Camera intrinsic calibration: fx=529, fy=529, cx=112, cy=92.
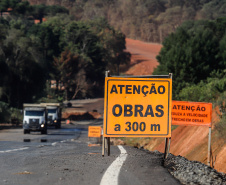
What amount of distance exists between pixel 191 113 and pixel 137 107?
19.7 feet

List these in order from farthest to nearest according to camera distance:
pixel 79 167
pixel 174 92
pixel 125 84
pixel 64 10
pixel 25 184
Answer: pixel 64 10 < pixel 174 92 < pixel 125 84 < pixel 79 167 < pixel 25 184

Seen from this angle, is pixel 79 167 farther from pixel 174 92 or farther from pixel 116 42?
pixel 116 42

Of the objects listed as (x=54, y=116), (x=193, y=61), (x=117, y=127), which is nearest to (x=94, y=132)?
(x=193, y=61)

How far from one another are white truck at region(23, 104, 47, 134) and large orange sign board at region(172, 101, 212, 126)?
2959 cm

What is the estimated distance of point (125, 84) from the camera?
1047 centimetres

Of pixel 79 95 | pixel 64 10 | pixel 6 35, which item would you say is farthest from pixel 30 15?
pixel 6 35

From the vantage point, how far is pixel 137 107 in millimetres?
10523

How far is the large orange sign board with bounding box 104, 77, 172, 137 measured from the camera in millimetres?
10469

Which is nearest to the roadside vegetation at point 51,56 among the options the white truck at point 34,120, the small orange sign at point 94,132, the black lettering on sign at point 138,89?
the white truck at point 34,120

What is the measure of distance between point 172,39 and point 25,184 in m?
53.7

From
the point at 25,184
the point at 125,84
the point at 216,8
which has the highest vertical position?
the point at 216,8

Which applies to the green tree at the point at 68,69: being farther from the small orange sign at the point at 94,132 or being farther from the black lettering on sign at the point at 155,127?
the black lettering on sign at the point at 155,127

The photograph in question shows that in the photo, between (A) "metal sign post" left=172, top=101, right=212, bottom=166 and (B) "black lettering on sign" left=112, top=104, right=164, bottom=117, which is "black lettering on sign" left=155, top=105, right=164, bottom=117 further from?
(A) "metal sign post" left=172, top=101, right=212, bottom=166

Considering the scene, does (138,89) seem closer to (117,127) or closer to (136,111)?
(136,111)
